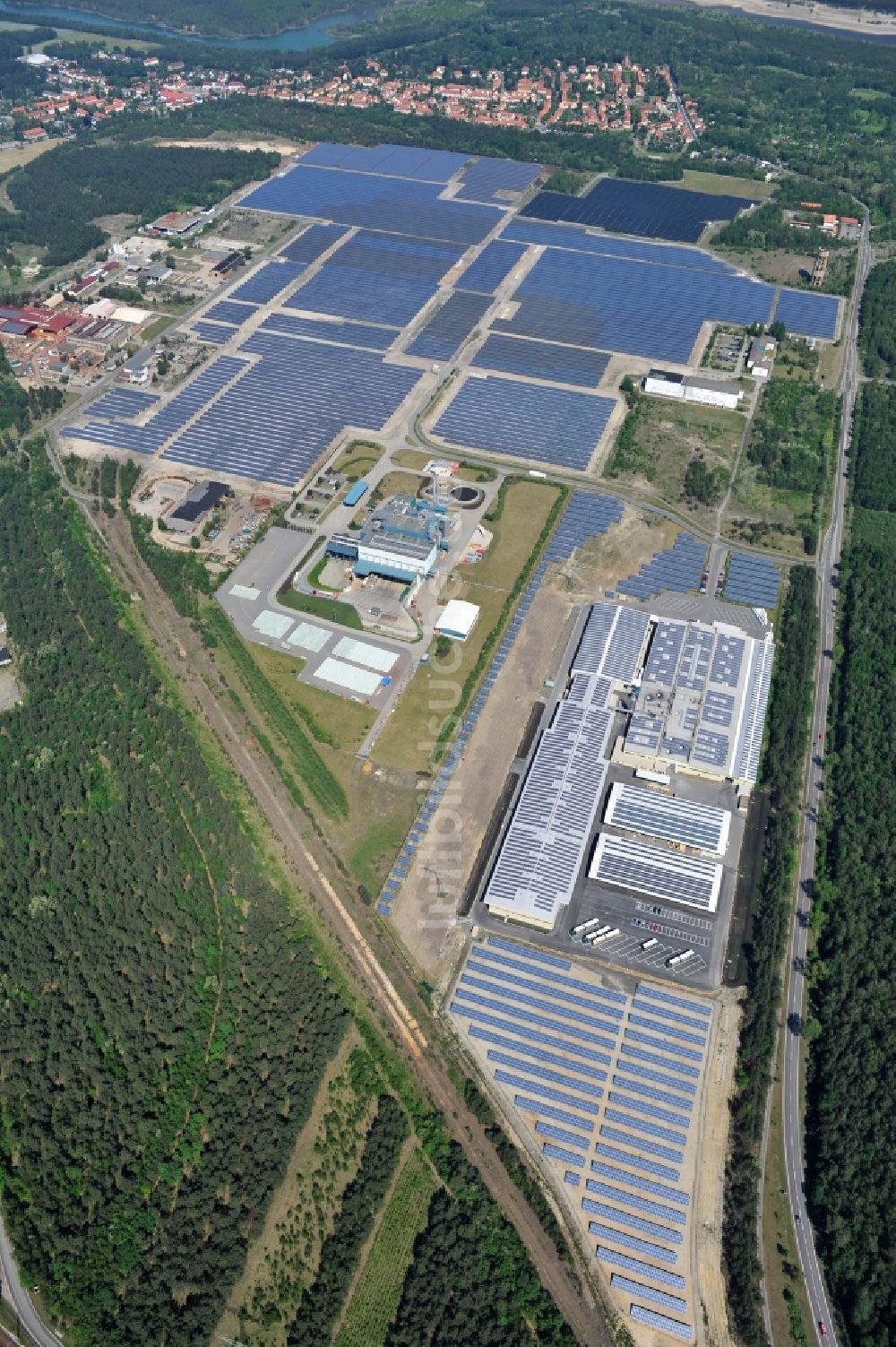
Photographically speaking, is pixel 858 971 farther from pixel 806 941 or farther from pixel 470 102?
pixel 470 102

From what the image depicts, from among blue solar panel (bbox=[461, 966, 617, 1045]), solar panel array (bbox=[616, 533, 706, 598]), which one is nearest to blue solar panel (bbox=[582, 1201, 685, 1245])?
blue solar panel (bbox=[461, 966, 617, 1045])

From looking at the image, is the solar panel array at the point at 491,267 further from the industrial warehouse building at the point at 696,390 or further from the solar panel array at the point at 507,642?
the solar panel array at the point at 507,642

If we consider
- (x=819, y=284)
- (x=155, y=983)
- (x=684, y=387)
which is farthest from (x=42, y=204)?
(x=155, y=983)

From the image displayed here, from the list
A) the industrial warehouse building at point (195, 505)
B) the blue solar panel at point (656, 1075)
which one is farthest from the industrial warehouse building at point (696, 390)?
the blue solar panel at point (656, 1075)

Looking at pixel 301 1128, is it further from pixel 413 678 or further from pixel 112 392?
pixel 112 392

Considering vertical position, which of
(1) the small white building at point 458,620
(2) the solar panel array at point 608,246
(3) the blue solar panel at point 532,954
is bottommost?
(3) the blue solar panel at point 532,954

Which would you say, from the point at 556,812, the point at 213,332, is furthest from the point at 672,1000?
the point at 213,332

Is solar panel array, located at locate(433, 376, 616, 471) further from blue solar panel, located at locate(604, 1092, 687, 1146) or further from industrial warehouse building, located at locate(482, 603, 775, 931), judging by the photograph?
blue solar panel, located at locate(604, 1092, 687, 1146)
